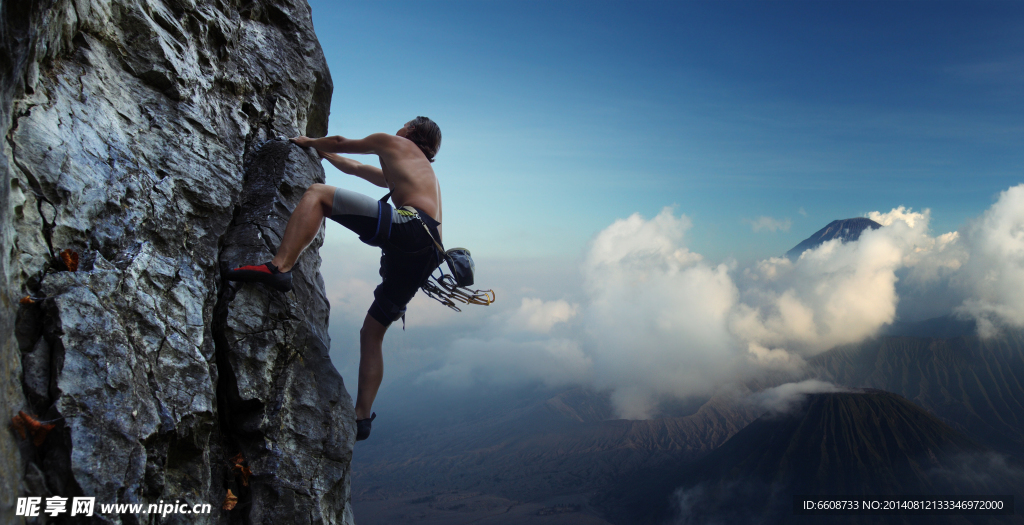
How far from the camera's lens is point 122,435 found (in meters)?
3.03

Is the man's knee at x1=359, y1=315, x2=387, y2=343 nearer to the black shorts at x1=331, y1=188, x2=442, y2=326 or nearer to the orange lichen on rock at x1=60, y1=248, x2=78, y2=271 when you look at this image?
the black shorts at x1=331, y1=188, x2=442, y2=326

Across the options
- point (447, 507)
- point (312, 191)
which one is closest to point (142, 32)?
point (312, 191)

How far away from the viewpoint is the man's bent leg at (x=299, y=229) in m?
4.38

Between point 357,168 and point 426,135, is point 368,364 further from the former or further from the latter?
point 426,135

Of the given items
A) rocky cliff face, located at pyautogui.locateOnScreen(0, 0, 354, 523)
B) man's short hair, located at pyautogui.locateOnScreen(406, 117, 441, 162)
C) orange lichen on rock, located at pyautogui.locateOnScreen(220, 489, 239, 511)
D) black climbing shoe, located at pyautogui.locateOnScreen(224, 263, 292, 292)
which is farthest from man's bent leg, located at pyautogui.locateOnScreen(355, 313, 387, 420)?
man's short hair, located at pyautogui.locateOnScreen(406, 117, 441, 162)

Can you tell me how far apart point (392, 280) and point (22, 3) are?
3590 millimetres

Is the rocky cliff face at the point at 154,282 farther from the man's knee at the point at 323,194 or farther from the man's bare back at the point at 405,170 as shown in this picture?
the man's bare back at the point at 405,170

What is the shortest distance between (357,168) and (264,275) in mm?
2378

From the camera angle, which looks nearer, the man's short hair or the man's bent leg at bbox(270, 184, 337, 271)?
the man's bent leg at bbox(270, 184, 337, 271)

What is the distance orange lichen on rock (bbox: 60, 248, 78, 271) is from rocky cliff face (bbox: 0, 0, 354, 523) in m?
0.01

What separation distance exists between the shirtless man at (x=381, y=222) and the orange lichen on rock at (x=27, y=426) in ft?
5.92

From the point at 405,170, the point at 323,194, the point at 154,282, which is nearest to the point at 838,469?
the point at 405,170

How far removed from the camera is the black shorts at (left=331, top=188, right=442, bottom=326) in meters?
4.62

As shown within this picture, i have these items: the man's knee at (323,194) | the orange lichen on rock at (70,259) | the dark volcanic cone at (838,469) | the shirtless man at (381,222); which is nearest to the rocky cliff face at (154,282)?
the orange lichen on rock at (70,259)
